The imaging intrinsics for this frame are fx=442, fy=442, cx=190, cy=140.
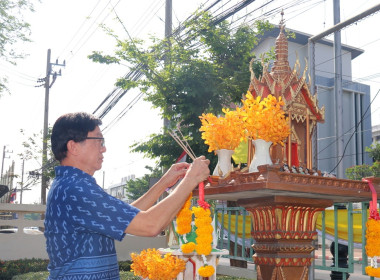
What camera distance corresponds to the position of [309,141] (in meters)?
3.68

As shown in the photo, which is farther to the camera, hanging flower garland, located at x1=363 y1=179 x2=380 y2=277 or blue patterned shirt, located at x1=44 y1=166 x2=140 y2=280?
hanging flower garland, located at x1=363 y1=179 x2=380 y2=277

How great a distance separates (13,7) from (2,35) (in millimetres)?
869

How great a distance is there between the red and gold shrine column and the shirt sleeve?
45.4 inches

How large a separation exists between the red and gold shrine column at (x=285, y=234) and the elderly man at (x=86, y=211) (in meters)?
0.83

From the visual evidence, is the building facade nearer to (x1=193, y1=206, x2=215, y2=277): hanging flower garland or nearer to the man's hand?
(x1=193, y1=206, x2=215, y2=277): hanging flower garland

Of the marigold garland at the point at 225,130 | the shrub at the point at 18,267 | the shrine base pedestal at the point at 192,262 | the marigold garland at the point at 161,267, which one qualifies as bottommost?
the shrub at the point at 18,267


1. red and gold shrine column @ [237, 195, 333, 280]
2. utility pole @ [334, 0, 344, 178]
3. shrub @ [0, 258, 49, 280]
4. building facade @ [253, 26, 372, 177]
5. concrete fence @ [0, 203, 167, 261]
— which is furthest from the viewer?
building facade @ [253, 26, 372, 177]

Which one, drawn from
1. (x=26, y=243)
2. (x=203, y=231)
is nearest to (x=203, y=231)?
(x=203, y=231)

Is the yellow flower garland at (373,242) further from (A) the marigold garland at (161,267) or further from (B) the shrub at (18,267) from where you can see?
(B) the shrub at (18,267)

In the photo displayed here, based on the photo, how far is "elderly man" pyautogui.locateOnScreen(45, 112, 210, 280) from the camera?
206cm

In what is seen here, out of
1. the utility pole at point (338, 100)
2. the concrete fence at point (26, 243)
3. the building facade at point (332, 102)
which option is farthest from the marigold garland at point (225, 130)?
the building facade at point (332, 102)

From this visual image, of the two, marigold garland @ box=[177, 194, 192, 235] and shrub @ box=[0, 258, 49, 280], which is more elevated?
marigold garland @ box=[177, 194, 192, 235]

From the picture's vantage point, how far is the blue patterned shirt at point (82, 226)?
205cm

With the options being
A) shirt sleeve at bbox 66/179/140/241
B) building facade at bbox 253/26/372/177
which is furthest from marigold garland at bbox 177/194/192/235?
building facade at bbox 253/26/372/177
